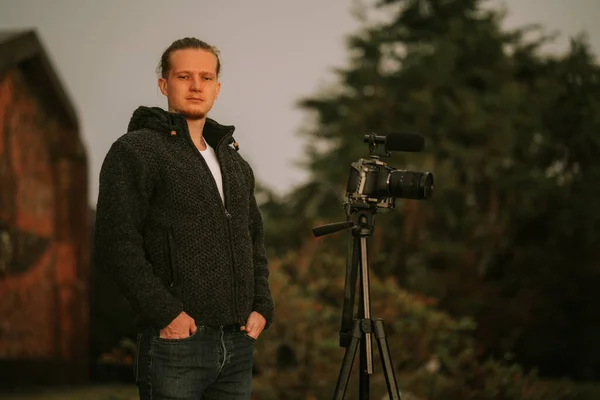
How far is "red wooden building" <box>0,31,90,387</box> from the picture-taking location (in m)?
9.47

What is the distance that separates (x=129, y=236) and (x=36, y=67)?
8328 millimetres

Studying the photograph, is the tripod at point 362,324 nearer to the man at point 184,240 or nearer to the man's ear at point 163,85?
the man at point 184,240

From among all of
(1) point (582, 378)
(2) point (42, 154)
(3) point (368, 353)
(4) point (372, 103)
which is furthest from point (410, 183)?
(4) point (372, 103)

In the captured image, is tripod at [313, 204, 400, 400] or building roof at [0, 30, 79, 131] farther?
building roof at [0, 30, 79, 131]

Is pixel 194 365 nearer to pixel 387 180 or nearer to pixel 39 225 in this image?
pixel 387 180

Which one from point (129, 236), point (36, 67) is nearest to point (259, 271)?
point (129, 236)

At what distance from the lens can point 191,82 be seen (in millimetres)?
2859

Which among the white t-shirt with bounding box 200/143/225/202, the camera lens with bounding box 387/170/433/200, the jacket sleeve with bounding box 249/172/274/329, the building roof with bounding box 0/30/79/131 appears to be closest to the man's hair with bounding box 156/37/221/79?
the white t-shirt with bounding box 200/143/225/202

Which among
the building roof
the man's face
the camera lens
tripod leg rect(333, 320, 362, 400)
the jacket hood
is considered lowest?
tripod leg rect(333, 320, 362, 400)

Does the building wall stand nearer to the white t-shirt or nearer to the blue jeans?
the white t-shirt

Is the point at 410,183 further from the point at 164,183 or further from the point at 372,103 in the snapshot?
the point at 372,103

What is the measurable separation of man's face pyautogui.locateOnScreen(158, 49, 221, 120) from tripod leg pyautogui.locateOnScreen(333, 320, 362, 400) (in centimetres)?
122

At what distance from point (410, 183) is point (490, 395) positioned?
3.69m

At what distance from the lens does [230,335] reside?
2.77 metres
